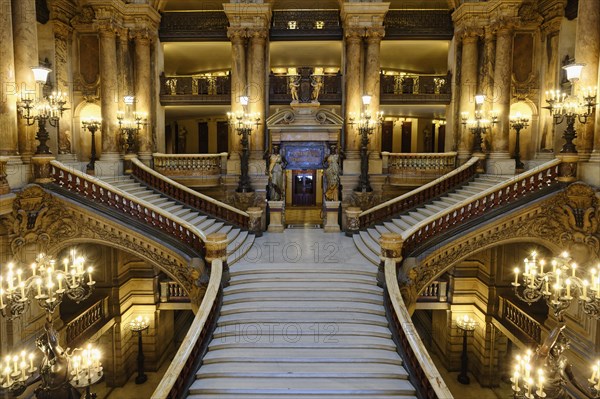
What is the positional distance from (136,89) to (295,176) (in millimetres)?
10072

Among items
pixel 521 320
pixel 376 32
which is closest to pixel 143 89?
pixel 376 32

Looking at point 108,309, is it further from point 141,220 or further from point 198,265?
point 198,265

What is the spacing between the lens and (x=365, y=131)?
16.2 meters

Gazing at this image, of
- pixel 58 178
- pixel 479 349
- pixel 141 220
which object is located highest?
pixel 58 178

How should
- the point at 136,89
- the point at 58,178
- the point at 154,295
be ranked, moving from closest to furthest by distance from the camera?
the point at 58,178 < the point at 154,295 < the point at 136,89

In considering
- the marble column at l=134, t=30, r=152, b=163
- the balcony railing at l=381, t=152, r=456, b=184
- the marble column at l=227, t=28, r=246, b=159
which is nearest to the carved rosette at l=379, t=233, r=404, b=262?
the balcony railing at l=381, t=152, r=456, b=184

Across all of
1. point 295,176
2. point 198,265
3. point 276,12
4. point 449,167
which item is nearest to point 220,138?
point 295,176

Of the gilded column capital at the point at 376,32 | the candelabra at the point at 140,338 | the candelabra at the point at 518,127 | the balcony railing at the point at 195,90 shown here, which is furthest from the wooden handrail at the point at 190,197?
the candelabra at the point at 518,127

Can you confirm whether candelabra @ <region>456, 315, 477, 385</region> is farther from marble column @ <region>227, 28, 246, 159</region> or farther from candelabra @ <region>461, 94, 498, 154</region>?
marble column @ <region>227, 28, 246, 159</region>

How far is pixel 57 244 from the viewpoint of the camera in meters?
11.7

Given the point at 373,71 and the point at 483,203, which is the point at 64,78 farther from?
the point at 483,203

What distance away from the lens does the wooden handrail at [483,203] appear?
11289mm

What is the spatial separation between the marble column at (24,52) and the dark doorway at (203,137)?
16.4 m

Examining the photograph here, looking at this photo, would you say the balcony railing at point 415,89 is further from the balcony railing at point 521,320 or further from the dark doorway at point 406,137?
the balcony railing at point 521,320
